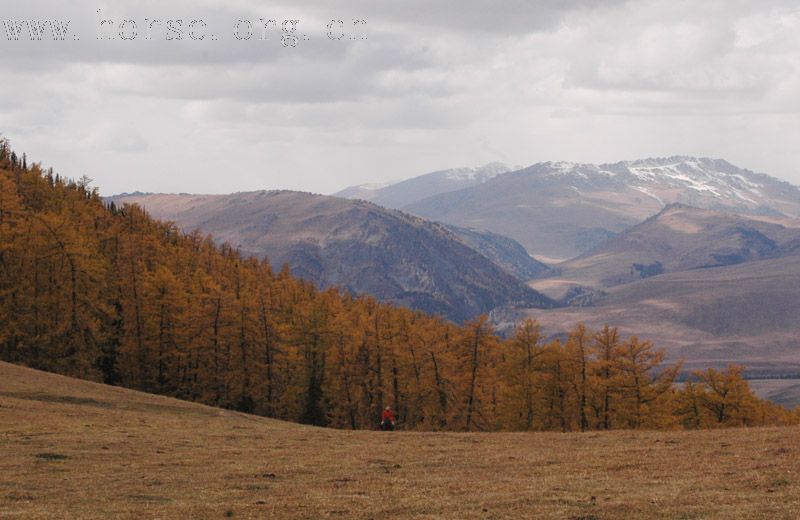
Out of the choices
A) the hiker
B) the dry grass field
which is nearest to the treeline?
the hiker

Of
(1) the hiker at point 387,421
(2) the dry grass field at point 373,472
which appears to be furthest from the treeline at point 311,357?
(2) the dry grass field at point 373,472

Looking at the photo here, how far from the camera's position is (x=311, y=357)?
10781cm

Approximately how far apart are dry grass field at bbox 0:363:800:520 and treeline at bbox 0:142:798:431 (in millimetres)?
38973

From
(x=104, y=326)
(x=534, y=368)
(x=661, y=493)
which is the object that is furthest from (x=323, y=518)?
(x=104, y=326)

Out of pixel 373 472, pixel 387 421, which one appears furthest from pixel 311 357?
pixel 373 472

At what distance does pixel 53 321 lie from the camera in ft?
322

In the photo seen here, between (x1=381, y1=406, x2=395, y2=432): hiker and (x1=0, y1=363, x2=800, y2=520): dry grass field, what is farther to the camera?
(x1=381, y1=406, x2=395, y2=432): hiker

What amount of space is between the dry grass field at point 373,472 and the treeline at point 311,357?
39.0m

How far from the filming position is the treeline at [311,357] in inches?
3511

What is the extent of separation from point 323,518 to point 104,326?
86377 mm

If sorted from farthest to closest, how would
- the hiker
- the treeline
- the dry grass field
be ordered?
the treeline → the hiker → the dry grass field

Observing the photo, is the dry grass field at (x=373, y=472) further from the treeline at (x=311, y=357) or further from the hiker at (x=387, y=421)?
the treeline at (x=311, y=357)

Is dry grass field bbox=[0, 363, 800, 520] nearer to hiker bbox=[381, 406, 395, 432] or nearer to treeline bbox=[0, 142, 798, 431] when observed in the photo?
hiker bbox=[381, 406, 395, 432]

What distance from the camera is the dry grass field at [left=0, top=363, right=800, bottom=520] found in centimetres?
2825
